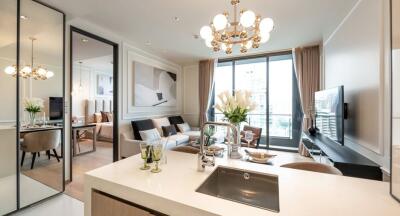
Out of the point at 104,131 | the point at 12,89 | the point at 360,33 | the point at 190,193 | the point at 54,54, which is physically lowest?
the point at 104,131

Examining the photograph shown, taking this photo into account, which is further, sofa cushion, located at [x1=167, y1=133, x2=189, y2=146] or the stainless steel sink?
sofa cushion, located at [x1=167, y1=133, x2=189, y2=146]

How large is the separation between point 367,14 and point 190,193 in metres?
2.65

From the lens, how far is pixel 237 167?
1.27 meters

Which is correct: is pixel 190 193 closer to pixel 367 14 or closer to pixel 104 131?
pixel 367 14

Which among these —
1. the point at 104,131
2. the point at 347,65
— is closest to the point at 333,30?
the point at 347,65

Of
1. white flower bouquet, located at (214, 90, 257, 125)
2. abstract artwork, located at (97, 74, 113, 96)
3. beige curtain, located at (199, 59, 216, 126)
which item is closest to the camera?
white flower bouquet, located at (214, 90, 257, 125)

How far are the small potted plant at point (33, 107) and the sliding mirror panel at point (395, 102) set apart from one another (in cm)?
337

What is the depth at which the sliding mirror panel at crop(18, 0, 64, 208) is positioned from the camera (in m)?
2.15

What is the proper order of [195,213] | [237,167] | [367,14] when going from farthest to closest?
[367,14], [237,167], [195,213]

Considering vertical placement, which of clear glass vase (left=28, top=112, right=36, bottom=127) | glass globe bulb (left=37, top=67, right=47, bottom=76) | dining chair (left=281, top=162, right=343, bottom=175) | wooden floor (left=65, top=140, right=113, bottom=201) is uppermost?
glass globe bulb (left=37, top=67, right=47, bottom=76)

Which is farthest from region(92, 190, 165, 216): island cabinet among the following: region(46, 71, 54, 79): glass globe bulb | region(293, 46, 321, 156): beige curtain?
region(293, 46, 321, 156): beige curtain

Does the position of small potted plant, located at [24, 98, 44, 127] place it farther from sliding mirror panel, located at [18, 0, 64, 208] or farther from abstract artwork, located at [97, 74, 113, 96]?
abstract artwork, located at [97, 74, 113, 96]

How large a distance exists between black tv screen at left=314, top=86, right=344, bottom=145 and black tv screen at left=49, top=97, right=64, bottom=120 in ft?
12.5

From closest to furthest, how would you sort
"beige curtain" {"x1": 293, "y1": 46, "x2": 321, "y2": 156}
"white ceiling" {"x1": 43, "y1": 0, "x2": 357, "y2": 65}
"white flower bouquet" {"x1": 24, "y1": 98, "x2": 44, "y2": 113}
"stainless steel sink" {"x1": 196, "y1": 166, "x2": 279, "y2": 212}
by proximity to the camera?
"stainless steel sink" {"x1": 196, "y1": 166, "x2": 279, "y2": 212} → "white flower bouquet" {"x1": 24, "y1": 98, "x2": 44, "y2": 113} → "white ceiling" {"x1": 43, "y1": 0, "x2": 357, "y2": 65} → "beige curtain" {"x1": 293, "y1": 46, "x2": 321, "y2": 156}
